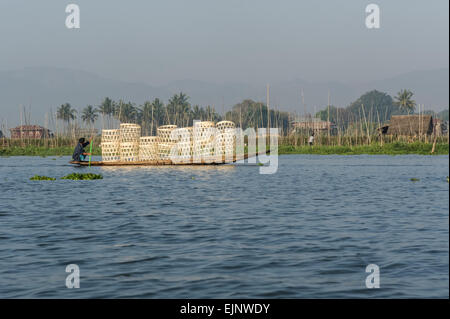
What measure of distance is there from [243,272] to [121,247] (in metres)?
2.45

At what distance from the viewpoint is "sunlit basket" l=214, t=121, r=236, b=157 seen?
28531 mm

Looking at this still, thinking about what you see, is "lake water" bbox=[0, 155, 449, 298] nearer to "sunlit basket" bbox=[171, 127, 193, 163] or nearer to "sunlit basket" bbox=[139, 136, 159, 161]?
"sunlit basket" bbox=[171, 127, 193, 163]

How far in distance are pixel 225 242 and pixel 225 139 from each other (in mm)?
19789

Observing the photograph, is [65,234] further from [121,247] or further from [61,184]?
[61,184]

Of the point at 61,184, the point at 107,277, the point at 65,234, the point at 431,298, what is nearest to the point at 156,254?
the point at 107,277

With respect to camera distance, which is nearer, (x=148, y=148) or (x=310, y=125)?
(x=148, y=148)

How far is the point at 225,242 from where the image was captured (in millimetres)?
9125

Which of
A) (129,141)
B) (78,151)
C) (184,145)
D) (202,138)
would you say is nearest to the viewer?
(78,151)

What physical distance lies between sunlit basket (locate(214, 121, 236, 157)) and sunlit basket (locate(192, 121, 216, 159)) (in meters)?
0.34
